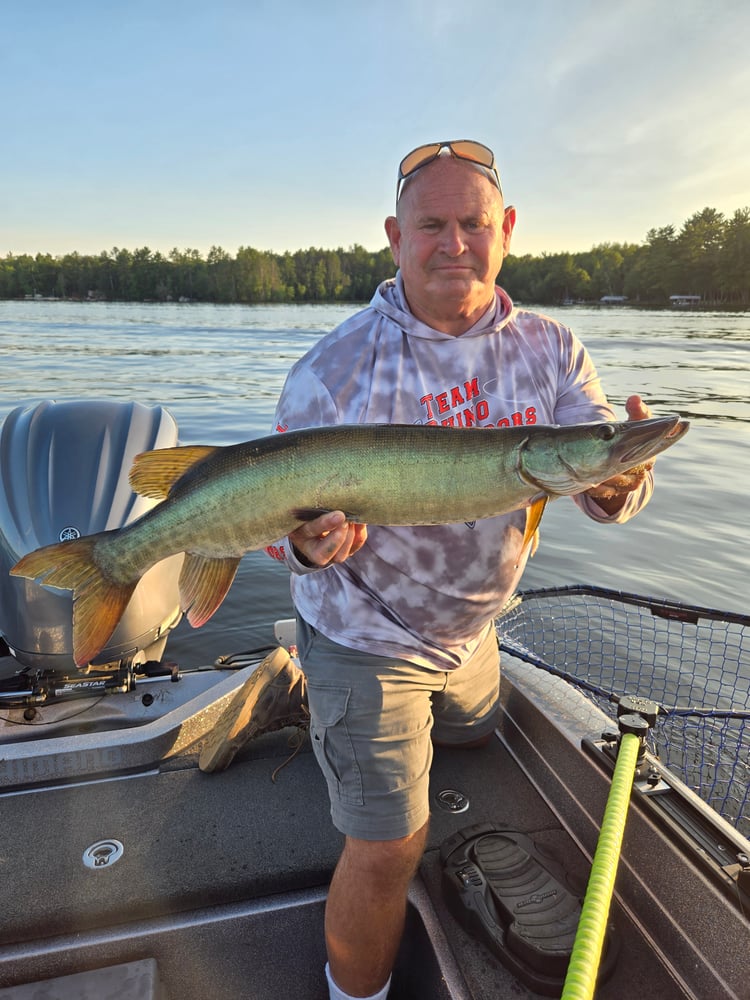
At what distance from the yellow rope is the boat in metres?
0.14

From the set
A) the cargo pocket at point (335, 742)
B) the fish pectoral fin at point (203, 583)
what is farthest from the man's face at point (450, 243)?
the cargo pocket at point (335, 742)

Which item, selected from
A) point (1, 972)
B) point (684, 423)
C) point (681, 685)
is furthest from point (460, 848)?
point (681, 685)

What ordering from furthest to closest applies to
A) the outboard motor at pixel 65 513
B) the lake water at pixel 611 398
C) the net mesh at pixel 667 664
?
the lake water at pixel 611 398, the net mesh at pixel 667 664, the outboard motor at pixel 65 513

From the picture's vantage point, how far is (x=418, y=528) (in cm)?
246

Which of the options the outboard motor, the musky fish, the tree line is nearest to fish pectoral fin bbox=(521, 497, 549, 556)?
the musky fish

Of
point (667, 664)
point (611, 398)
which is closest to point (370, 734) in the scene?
point (667, 664)

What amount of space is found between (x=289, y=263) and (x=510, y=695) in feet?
380

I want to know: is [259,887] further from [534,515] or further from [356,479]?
[534,515]

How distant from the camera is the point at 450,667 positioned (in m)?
2.69

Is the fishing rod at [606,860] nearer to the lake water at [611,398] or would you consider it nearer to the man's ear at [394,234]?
the man's ear at [394,234]

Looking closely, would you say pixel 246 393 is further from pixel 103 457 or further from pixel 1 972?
pixel 1 972

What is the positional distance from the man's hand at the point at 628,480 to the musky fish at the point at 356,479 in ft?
0.75

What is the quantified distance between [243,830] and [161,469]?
61.7 inches

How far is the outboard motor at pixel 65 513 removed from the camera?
3.38 m
